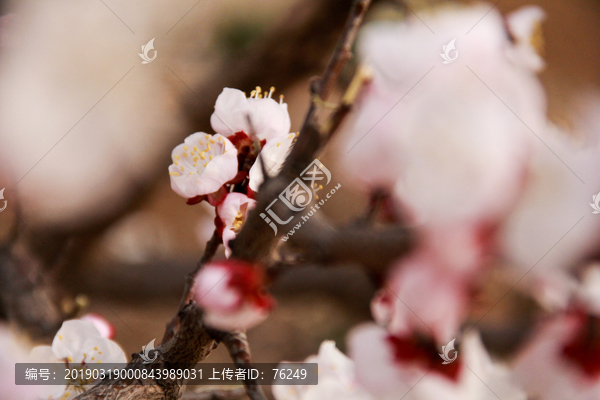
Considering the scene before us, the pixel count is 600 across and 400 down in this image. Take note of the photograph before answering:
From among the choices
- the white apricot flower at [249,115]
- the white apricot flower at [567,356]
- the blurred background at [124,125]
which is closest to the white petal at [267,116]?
the white apricot flower at [249,115]

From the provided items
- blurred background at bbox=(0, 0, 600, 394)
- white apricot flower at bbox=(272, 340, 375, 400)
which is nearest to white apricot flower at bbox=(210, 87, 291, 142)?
white apricot flower at bbox=(272, 340, 375, 400)

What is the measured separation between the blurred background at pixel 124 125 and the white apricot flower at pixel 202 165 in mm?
447

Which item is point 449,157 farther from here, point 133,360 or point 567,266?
point 133,360

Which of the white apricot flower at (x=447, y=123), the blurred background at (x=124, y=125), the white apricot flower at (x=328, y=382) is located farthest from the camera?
the blurred background at (x=124, y=125)

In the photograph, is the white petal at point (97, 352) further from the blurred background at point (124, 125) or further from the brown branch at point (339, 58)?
the blurred background at point (124, 125)

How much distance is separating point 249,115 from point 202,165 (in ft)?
0.11


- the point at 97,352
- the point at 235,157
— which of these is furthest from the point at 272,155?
the point at 97,352

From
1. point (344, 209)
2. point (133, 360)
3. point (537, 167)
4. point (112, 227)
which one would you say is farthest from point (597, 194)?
point (112, 227)

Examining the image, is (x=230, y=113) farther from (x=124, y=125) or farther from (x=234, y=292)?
(x=124, y=125)

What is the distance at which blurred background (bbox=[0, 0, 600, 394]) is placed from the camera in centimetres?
72

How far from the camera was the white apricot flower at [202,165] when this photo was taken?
0.18m

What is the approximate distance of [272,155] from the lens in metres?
0.18

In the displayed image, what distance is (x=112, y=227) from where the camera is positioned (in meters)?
0.81

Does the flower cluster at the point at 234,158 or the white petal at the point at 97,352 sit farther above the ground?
the flower cluster at the point at 234,158
